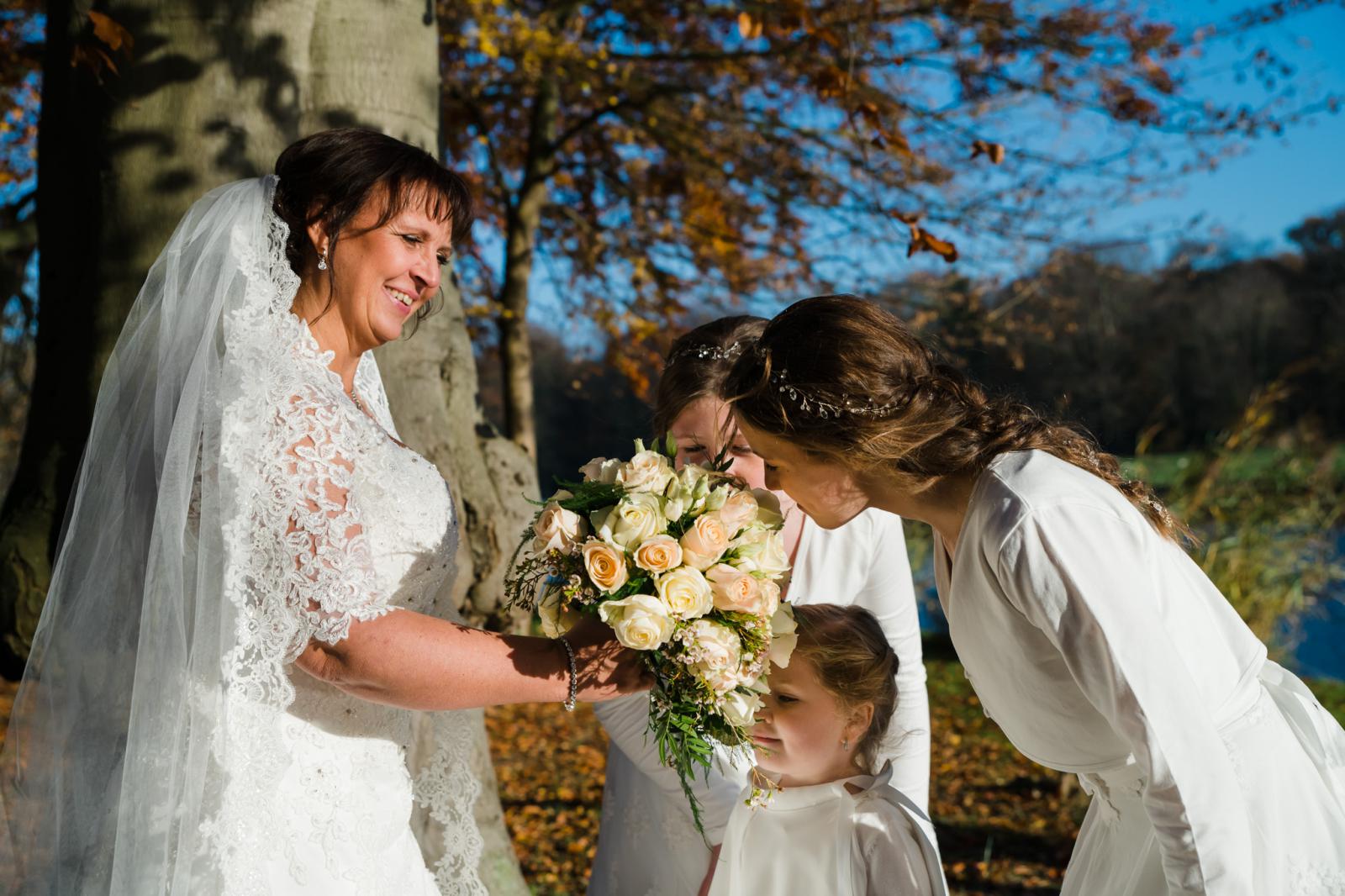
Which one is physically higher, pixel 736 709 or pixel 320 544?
pixel 320 544

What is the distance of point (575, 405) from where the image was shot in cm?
1667

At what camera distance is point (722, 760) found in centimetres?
293

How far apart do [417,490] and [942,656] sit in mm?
10166

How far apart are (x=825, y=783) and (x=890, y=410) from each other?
103cm

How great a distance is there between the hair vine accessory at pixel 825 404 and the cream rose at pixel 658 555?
0.48 metres

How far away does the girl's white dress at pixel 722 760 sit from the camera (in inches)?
118

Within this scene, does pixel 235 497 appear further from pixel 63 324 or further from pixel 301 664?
pixel 63 324

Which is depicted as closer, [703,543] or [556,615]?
[703,543]

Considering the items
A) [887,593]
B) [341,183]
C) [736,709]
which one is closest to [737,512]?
[736,709]

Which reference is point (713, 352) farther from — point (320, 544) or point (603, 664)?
point (320, 544)

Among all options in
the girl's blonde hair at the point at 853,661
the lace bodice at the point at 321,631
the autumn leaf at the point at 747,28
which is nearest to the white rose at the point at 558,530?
the lace bodice at the point at 321,631

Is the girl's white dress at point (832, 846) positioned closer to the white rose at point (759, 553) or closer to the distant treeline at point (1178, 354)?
the white rose at point (759, 553)

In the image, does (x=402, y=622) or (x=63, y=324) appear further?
(x=63, y=324)

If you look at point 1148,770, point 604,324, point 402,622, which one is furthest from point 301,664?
point 604,324
